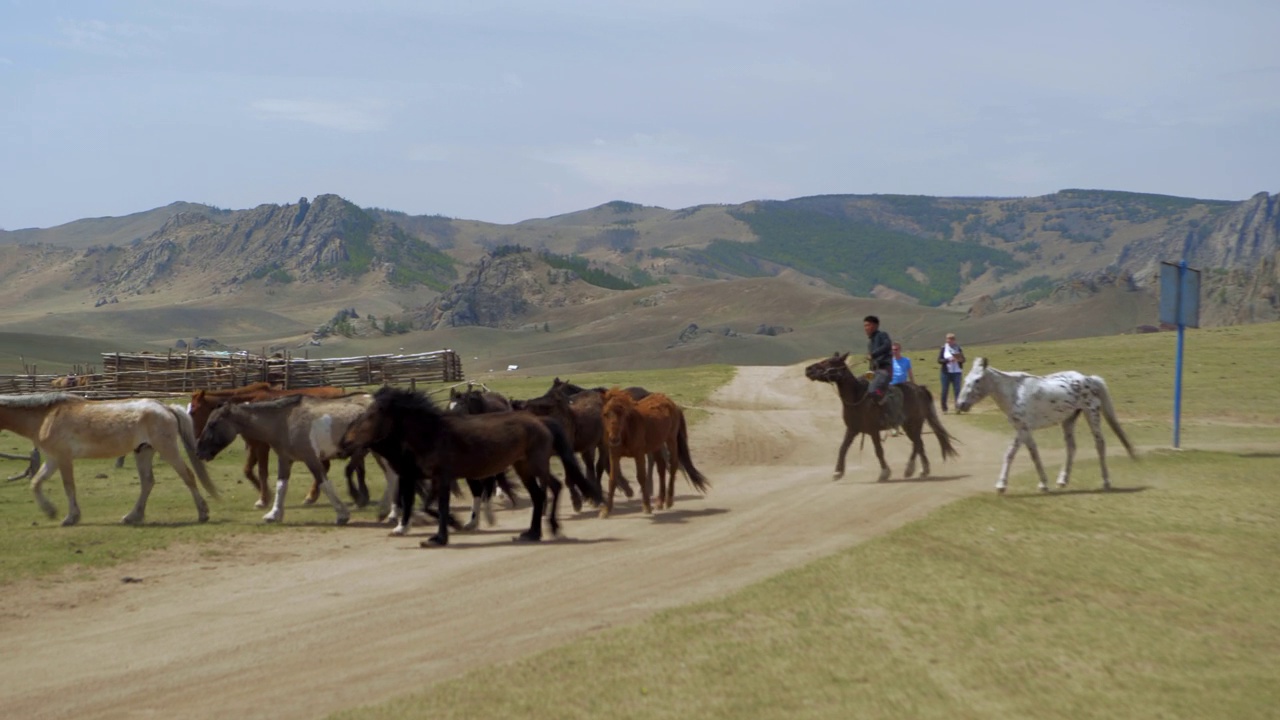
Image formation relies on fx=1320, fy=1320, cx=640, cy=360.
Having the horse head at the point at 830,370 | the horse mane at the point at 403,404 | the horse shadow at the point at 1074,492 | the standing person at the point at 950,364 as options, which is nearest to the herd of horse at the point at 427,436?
the horse mane at the point at 403,404

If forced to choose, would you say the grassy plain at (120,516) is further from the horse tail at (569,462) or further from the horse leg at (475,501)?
the horse tail at (569,462)

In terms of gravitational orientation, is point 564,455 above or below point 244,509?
above

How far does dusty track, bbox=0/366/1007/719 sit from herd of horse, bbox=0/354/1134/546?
62 centimetres

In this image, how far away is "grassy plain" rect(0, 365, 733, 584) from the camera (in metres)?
14.1

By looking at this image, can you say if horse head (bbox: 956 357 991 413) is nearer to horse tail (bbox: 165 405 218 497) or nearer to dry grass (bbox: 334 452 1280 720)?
dry grass (bbox: 334 452 1280 720)

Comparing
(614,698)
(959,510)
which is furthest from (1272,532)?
(614,698)

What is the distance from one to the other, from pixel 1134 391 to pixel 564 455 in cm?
2357

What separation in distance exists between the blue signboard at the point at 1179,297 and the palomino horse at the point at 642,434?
398 inches

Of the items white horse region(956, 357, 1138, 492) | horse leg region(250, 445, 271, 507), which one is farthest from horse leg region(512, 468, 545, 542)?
white horse region(956, 357, 1138, 492)

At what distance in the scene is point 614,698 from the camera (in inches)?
332

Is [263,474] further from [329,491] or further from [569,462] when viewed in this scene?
[569,462]

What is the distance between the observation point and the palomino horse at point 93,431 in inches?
664

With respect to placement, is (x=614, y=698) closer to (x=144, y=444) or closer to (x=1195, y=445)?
(x=144, y=444)

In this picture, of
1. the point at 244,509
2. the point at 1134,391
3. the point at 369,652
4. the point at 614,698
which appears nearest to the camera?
the point at 614,698
